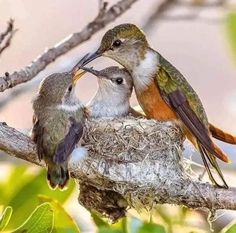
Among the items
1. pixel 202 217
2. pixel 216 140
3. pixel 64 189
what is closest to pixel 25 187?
pixel 64 189

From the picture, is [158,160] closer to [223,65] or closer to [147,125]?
[147,125]

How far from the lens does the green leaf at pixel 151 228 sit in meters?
2.00

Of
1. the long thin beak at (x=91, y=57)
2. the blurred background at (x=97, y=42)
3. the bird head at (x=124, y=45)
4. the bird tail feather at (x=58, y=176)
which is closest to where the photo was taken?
the bird tail feather at (x=58, y=176)

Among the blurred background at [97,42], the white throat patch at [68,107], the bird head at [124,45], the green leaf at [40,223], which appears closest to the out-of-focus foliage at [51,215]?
the green leaf at [40,223]

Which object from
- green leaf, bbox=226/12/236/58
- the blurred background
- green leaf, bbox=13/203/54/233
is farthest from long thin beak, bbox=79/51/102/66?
the blurred background

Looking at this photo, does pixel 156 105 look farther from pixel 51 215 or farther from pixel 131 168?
pixel 51 215

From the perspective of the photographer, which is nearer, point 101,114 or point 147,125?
point 147,125

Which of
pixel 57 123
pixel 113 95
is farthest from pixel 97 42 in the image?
pixel 57 123

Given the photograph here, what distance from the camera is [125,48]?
2.98 m

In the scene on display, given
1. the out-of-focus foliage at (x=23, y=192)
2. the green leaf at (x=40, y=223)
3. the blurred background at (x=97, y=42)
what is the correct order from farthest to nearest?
the blurred background at (x=97, y=42) < the out-of-focus foliage at (x=23, y=192) < the green leaf at (x=40, y=223)

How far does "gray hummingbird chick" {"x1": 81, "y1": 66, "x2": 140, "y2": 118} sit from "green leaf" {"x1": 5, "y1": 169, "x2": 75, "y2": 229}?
66 centimetres

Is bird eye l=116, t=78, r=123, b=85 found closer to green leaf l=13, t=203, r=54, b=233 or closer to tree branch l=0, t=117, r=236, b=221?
tree branch l=0, t=117, r=236, b=221

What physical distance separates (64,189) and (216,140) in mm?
662

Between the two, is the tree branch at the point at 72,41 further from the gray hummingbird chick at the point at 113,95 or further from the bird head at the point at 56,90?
the gray hummingbird chick at the point at 113,95
